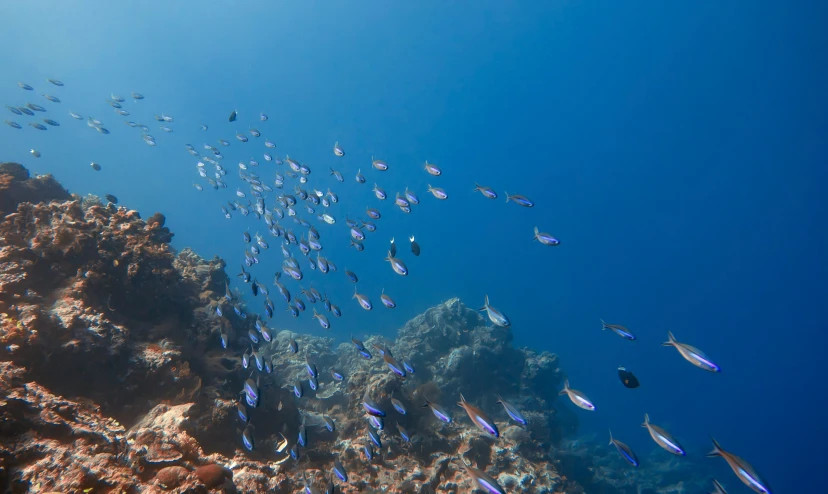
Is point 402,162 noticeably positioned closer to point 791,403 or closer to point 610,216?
point 610,216

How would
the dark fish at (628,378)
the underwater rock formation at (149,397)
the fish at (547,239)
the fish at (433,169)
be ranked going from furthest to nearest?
the fish at (433,169) → the fish at (547,239) → the dark fish at (628,378) → the underwater rock formation at (149,397)

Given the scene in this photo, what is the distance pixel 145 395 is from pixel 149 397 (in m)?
0.08

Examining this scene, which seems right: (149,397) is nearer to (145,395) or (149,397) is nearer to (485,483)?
(145,395)

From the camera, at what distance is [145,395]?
6.14 meters

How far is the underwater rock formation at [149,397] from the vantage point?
11.2 feet

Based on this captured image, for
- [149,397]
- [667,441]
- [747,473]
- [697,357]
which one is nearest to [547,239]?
[697,357]

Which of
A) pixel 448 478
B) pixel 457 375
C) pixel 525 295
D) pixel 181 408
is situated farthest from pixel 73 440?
pixel 525 295

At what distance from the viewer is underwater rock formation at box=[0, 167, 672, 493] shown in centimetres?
341

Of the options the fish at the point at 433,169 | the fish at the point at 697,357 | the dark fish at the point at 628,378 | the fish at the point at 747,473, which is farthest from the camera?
the fish at the point at 433,169

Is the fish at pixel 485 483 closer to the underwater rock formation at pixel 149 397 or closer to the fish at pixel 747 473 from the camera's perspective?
the fish at pixel 747 473

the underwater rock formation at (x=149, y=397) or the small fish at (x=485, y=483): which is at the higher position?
the underwater rock formation at (x=149, y=397)

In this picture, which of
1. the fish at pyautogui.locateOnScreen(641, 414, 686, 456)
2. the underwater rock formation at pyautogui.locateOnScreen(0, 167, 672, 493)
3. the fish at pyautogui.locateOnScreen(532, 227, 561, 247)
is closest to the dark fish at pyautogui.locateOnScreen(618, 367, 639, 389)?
the fish at pyautogui.locateOnScreen(641, 414, 686, 456)

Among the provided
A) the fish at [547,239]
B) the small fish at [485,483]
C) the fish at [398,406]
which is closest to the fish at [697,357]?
the fish at [547,239]

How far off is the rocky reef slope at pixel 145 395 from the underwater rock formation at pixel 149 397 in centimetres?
2
